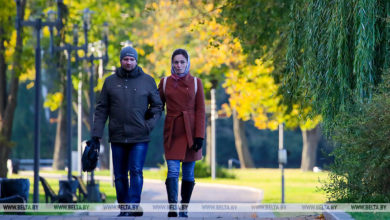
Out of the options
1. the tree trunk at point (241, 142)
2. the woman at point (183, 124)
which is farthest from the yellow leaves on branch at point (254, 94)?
the woman at point (183, 124)

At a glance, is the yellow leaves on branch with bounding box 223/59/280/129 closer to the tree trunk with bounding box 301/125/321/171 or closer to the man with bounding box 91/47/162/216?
the tree trunk with bounding box 301/125/321/171

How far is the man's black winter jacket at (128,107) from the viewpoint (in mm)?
10125

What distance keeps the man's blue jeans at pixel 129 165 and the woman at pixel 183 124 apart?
1.03ft

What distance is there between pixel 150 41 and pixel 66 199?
2494cm

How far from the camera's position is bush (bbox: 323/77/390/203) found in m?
9.95

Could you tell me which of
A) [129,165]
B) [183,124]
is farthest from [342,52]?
[129,165]

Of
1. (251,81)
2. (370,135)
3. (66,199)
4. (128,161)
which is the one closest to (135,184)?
(128,161)

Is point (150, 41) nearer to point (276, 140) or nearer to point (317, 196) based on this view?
point (317, 196)

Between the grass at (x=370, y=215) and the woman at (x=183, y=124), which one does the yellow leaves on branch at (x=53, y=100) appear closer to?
the woman at (x=183, y=124)

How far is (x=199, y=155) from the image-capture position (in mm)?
10398

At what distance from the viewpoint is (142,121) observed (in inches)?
401

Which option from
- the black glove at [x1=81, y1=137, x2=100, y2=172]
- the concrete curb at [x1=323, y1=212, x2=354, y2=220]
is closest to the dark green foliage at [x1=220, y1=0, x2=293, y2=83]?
the black glove at [x1=81, y1=137, x2=100, y2=172]

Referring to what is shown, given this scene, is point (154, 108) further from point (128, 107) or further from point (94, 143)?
point (94, 143)

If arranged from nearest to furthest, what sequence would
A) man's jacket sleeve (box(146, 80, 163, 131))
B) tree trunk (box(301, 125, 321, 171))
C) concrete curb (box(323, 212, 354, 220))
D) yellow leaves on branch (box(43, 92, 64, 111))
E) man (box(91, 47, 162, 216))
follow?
1. concrete curb (box(323, 212, 354, 220))
2. man (box(91, 47, 162, 216))
3. man's jacket sleeve (box(146, 80, 163, 131))
4. yellow leaves on branch (box(43, 92, 64, 111))
5. tree trunk (box(301, 125, 321, 171))
